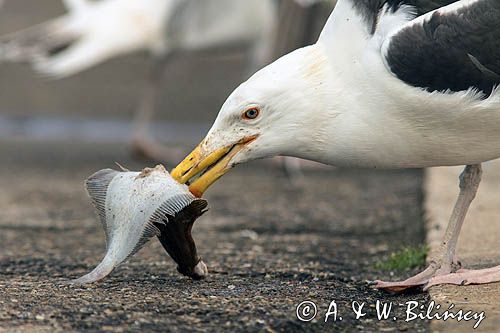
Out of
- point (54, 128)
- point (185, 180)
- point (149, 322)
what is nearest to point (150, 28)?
point (54, 128)

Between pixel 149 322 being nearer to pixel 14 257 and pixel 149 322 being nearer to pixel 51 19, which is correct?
pixel 14 257

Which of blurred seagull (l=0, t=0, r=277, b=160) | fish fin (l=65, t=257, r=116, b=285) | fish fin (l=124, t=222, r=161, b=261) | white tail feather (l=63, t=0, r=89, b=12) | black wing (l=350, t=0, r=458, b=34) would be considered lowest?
fish fin (l=65, t=257, r=116, b=285)

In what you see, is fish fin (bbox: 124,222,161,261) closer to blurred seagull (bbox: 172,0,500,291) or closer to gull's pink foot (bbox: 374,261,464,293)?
blurred seagull (bbox: 172,0,500,291)

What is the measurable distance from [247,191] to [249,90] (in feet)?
14.0

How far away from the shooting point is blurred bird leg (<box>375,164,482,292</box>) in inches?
171

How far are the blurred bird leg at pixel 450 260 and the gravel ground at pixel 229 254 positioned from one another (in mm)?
85

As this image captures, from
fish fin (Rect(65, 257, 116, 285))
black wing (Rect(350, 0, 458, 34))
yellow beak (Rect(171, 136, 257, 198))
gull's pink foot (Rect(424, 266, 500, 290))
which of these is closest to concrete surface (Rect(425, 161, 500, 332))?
gull's pink foot (Rect(424, 266, 500, 290))

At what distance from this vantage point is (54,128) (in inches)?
515

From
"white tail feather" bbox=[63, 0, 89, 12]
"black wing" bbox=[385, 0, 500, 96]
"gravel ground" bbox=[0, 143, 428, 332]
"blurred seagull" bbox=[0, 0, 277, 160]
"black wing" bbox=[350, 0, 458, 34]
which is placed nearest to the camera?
"gravel ground" bbox=[0, 143, 428, 332]

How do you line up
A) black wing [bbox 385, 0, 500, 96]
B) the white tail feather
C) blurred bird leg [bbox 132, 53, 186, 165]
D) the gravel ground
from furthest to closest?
1. the white tail feather
2. blurred bird leg [bbox 132, 53, 186, 165]
3. black wing [bbox 385, 0, 500, 96]
4. the gravel ground

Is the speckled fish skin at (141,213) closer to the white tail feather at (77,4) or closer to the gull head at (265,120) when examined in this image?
the gull head at (265,120)

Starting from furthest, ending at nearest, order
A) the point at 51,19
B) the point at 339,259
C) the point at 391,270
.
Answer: the point at 51,19 → the point at 339,259 → the point at 391,270

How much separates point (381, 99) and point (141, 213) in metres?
1.11

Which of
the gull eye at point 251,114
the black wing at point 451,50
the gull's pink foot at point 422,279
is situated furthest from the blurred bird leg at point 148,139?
the black wing at point 451,50
